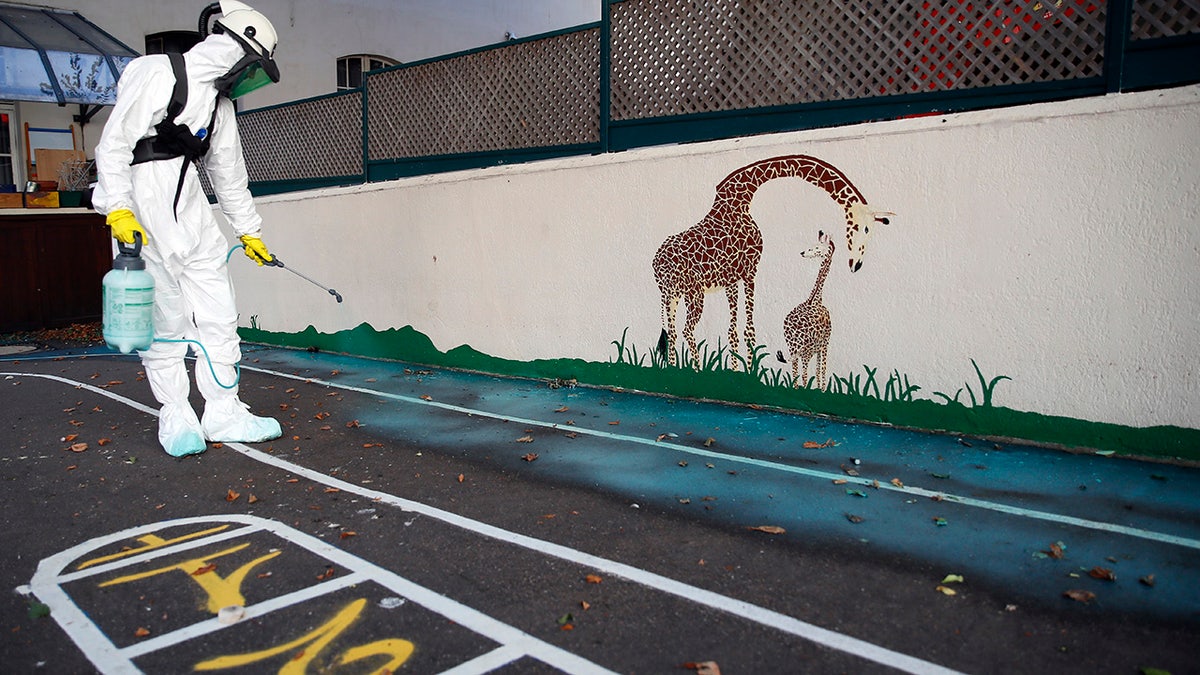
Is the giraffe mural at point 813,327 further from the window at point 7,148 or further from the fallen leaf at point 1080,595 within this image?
the window at point 7,148

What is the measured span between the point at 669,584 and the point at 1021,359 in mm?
3377

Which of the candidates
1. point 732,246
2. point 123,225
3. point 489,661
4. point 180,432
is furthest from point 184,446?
point 732,246

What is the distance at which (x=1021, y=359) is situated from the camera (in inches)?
225

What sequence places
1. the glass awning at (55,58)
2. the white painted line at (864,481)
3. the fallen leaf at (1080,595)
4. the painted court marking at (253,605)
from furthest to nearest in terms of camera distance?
1. the glass awning at (55,58)
2. the white painted line at (864,481)
3. the fallen leaf at (1080,595)
4. the painted court marking at (253,605)

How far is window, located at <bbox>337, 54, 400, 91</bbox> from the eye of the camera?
1747cm

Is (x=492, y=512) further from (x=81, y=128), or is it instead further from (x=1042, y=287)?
(x=81, y=128)

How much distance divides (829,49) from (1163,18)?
223 centimetres

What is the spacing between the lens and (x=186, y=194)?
19.5ft

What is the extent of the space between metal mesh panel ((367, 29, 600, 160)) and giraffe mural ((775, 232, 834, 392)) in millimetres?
2806

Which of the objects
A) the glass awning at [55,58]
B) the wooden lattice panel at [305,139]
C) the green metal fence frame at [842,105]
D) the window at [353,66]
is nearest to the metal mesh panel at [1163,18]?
the green metal fence frame at [842,105]

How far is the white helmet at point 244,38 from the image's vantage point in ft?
19.4

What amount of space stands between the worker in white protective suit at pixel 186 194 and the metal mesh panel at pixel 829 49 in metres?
3.38

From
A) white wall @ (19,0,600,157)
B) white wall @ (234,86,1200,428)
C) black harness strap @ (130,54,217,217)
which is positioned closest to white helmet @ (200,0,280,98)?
black harness strap @ (130,54,217,217)

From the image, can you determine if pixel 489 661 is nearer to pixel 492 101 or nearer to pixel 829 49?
pixel 829 49
